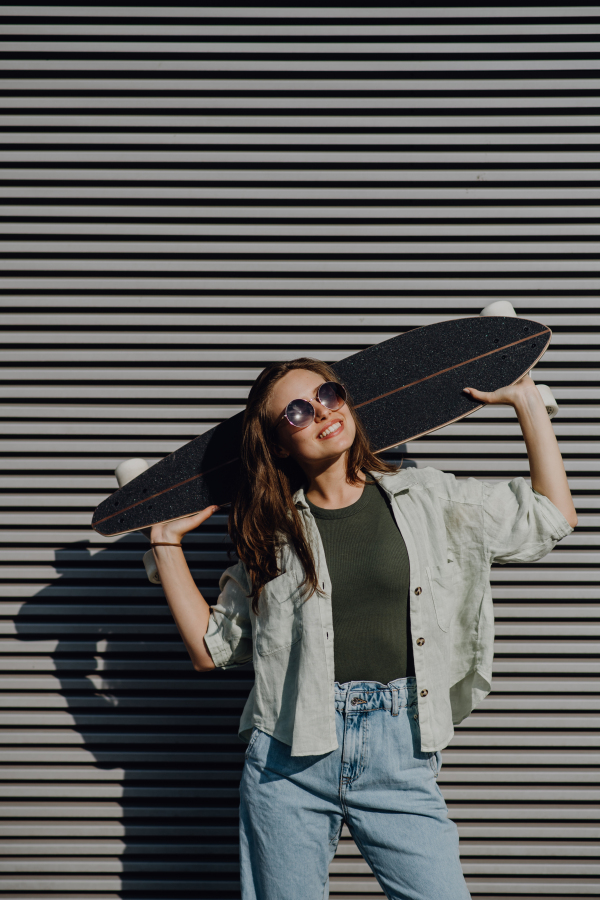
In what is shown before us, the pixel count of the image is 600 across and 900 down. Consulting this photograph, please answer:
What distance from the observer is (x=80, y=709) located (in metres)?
2.59

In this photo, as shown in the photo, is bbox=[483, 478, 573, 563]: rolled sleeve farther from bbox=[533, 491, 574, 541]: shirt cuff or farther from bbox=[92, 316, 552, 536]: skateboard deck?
bbox=[92, 316, 552, 536]: skateboard deck

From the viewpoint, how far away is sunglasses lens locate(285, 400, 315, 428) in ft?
5.28

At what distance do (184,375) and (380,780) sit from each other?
1788 mm

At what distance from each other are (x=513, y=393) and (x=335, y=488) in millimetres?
659

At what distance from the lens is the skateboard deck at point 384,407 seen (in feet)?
6.58

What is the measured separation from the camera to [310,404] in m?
1.64

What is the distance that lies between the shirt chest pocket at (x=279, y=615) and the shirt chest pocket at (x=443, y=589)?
41 cm

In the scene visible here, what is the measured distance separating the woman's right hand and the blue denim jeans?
0.70 meters
